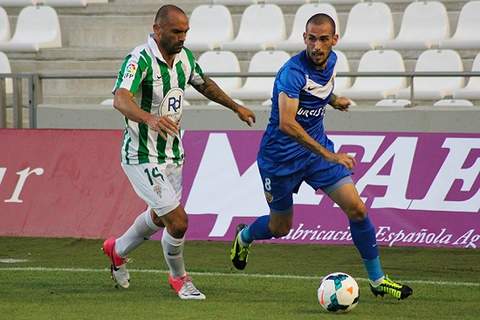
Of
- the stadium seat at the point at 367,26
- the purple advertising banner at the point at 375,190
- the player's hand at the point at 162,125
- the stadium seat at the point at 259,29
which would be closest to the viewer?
the player's hand at the point at 162,125

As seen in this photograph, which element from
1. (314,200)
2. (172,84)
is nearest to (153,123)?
(172,84)

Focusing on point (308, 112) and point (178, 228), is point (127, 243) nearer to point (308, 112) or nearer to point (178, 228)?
point (178, 228)

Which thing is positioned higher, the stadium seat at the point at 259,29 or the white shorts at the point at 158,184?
the white shorts at the point at 158,184

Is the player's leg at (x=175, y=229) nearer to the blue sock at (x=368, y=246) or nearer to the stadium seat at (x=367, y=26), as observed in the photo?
the blue sock at (x=368, y=246)

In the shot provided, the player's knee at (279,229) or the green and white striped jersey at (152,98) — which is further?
the player's knee at (279,229)

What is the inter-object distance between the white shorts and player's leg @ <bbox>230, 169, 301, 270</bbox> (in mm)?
790

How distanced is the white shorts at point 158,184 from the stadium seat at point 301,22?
858 cm

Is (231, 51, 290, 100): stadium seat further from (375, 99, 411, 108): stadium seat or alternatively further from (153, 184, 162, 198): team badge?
(153, 184, 162, 198): team badge

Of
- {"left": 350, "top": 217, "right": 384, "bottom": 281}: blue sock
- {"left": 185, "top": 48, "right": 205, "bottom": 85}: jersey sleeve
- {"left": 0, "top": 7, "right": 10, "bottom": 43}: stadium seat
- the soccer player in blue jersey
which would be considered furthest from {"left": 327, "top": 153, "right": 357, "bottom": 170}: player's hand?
{"left": 0, "top": 7, "right": 10, "bottom": 43}: stadium seat

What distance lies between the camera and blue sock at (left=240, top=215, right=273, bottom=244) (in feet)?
32.4

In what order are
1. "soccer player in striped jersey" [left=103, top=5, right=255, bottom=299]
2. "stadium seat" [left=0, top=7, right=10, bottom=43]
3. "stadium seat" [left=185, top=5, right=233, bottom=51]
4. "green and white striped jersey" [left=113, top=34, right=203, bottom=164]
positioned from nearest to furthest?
"soccer player in striped jersey" [left=103, top=5, right=255, bottom=299], "green and white striped jersey" [left=113, top=34, right=203, bottom=164], "stadium seat" [left=185, top=5, right=233, bottom=51], "stadium seat" [left=0, top=7, right=10, bottom=43]

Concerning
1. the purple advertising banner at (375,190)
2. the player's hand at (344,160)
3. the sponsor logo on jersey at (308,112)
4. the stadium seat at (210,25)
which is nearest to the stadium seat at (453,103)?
the purple advertising banner at (375,190)

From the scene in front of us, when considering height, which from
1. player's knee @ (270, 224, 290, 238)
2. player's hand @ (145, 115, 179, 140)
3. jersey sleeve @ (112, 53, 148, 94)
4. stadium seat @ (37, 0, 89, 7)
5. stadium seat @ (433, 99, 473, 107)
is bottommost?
stadium seat @ (37, 0, 89, 7)

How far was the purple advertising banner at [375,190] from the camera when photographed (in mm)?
12562
